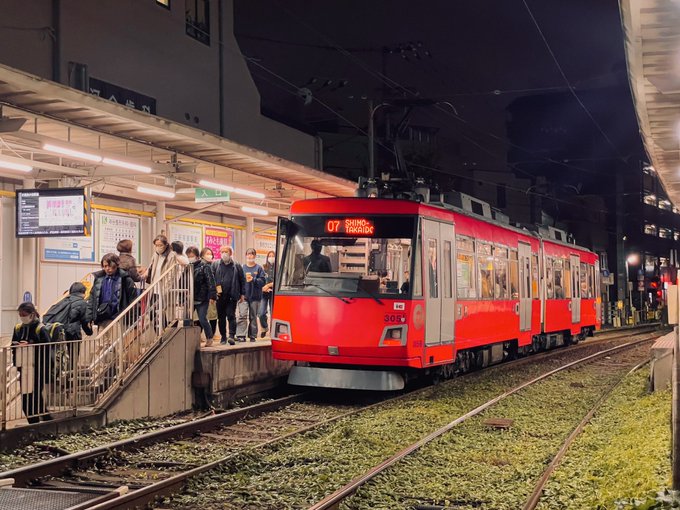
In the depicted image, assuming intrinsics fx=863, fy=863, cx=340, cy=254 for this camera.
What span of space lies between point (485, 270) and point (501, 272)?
1290 mm

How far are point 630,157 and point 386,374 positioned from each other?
5697 centimetres

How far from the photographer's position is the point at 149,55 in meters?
23.2

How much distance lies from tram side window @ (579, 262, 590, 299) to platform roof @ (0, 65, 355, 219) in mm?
10993

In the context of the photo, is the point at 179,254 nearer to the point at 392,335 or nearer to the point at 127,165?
the point at 127,165

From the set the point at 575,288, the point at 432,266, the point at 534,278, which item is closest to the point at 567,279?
the point at 575,288

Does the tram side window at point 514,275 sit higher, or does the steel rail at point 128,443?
the tram side window at point 514,275

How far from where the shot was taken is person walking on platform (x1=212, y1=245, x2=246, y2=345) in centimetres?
1485

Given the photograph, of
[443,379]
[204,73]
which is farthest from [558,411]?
[204,73]

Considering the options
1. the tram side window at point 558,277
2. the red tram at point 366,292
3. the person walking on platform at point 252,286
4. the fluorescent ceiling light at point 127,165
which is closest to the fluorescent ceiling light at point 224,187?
the person walking on platform at point 252,286

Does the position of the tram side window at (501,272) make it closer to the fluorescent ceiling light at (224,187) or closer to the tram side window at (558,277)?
the fluorescent ceiling light at (224,187)

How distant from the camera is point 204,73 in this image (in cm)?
2633

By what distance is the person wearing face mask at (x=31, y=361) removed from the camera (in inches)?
403

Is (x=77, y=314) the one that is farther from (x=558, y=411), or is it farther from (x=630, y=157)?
(x=630, y=157)

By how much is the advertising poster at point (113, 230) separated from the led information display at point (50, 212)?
2724 millimetres
